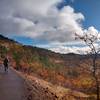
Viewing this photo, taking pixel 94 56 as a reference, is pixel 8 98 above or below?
below

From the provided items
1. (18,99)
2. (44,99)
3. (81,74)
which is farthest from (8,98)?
(81,74)

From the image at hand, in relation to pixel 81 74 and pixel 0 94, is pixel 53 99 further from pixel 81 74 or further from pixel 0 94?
pixel 81 74

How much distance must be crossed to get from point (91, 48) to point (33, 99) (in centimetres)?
1782

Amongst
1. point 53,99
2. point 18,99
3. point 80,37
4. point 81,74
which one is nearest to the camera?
point 18,99

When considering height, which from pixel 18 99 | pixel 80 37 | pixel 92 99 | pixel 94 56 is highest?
pixel 80 37

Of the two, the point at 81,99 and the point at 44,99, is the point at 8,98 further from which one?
the point at 81,99

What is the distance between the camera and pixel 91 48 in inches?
1399

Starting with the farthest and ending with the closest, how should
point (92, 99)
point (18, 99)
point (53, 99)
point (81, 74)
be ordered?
point (81, 74)
point (92, 99)
point (53, 99)
point (18, 99)

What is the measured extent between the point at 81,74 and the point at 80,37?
92595 mm

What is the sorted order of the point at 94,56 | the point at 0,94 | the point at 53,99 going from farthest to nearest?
→ the point at 94,56, the point at 53,99, the point at 0,94

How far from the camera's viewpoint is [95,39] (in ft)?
119

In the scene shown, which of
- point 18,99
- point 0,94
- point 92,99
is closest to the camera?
point 18,99

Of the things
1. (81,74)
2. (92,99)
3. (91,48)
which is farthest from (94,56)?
(81,74)

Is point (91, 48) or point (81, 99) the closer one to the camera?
point (91, 48)
